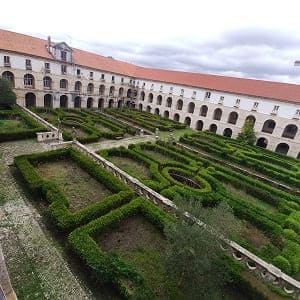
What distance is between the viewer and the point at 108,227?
10367mm

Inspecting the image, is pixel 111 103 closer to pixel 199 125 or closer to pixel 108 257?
pixel 199 125

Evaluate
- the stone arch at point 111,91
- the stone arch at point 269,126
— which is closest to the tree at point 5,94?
the stone arch at point 111,91

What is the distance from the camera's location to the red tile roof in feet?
109

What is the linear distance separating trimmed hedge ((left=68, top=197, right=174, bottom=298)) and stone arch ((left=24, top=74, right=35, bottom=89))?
3468cm

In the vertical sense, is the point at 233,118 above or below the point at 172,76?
below

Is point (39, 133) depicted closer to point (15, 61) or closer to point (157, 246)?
point (157, 246)

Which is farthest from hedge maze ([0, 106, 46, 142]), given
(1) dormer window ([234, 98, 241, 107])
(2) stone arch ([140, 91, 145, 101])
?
(2) stone arch ([140, 91, 145, 101])

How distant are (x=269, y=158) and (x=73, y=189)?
79.9ft

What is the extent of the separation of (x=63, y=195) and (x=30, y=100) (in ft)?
113

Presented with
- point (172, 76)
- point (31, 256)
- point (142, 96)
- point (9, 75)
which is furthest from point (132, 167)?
point (142, 96)

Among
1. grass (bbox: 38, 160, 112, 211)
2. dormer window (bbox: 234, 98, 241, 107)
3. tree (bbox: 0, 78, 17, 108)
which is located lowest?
grass (bbox: 38, 160, 112, 211)

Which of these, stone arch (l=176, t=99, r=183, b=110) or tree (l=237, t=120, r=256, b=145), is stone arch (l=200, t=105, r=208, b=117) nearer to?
stone arch (l=176, t=99, r=183, b=110)

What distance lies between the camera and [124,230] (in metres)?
10.8

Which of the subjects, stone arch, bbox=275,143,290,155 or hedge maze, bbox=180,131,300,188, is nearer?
hedge maze, bbox=180,131,300,188
